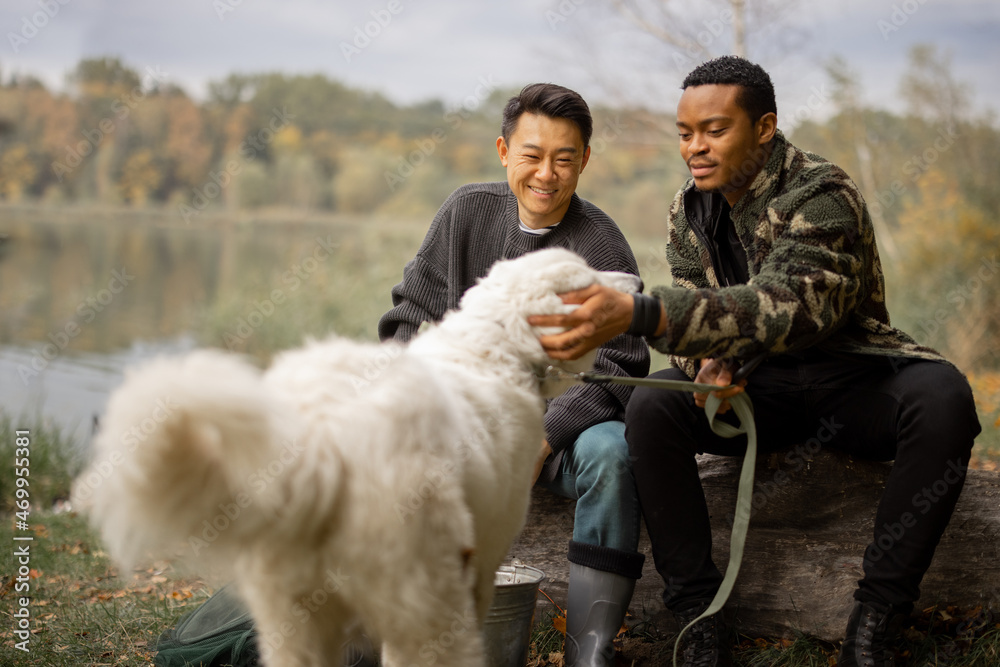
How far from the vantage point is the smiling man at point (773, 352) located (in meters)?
2.38

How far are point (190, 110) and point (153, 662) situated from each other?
1535 cm

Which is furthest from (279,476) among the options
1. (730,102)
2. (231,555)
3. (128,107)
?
(128,107)

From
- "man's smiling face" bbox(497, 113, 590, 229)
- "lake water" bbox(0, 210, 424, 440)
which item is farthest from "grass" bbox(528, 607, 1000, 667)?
"lake water" bbox(0, 210, 424, 440)

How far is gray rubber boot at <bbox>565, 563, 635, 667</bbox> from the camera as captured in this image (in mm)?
2676

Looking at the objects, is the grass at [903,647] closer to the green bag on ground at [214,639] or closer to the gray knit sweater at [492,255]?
the gray knit sweater at [492,255]

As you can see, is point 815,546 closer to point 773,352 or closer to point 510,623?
point 773,352

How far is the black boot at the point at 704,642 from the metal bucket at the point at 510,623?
576mm

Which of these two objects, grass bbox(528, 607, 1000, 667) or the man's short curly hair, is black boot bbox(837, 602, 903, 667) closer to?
grass bbox(528, 607, 1000, 667)

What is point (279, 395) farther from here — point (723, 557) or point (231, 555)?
point (723, 557)

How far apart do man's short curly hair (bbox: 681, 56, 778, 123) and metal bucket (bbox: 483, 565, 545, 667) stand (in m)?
1.88

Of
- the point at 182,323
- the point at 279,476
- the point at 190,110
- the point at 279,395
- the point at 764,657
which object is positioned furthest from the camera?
the point at 190,110

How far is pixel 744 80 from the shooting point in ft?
8.77

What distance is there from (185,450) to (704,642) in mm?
2011

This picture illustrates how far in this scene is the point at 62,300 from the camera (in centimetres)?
1252
